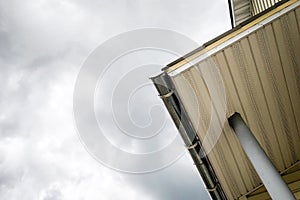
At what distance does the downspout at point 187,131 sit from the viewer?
2676mm

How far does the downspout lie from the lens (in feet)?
8.78

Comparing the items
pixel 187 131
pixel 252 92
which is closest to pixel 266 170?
pixel 187 131

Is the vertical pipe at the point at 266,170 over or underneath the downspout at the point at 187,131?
underneath

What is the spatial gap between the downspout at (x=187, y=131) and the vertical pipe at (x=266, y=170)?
513 mm

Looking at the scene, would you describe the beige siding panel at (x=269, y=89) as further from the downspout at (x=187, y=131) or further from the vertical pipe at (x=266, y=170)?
the downspout at (x=187, y=131)

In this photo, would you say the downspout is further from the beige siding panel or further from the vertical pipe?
the beige siding panel

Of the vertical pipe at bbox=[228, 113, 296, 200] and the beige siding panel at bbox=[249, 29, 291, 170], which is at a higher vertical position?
the beige siding panel at bbox=[249, 29, 291, 170]

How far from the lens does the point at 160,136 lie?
4.81 m

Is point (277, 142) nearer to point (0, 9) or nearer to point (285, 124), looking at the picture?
point (285, 124)

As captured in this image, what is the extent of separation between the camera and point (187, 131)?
9.81ft

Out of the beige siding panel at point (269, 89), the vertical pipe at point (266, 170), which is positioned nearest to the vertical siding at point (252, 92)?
the beige siding panel at point (269, 89)

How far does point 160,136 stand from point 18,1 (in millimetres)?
32354

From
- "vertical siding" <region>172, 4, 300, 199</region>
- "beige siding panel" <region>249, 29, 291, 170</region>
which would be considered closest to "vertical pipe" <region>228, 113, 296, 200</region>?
"vertical siding" <region>172, 4, 300, 199</region>

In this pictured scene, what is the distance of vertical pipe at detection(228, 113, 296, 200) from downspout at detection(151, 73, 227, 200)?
51cm
